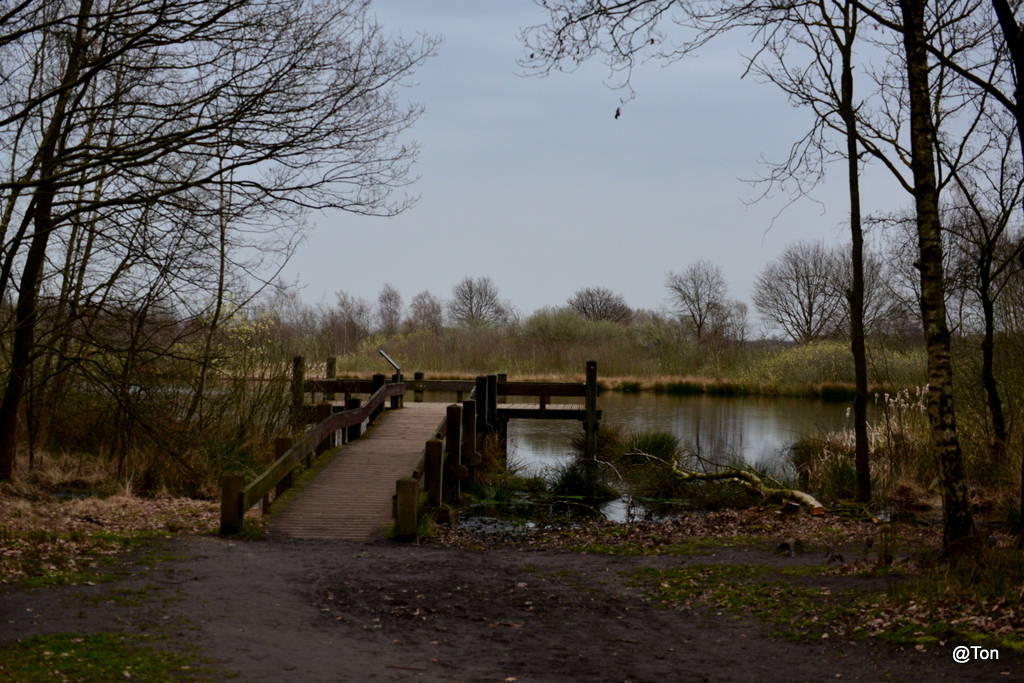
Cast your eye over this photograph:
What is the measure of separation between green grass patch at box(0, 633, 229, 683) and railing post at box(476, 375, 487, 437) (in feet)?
42.1

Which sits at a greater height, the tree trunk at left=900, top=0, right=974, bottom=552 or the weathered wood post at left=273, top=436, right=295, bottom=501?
the tree trunk at left=900, top=0, right=974, bottom=552

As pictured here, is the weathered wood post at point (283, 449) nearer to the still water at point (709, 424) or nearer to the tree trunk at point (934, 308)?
the still water at point (709, 424)

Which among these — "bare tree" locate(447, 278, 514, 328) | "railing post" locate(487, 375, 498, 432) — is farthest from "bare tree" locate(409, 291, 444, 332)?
"railing post" locate(487, 375, 498, 432)

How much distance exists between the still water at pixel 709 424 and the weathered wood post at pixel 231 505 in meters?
9.08

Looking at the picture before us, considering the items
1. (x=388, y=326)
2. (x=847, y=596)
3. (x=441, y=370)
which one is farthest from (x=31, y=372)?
→ (x=388, y=326)

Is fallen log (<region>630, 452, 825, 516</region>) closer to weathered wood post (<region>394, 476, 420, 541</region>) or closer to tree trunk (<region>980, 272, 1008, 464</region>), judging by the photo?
tree trunk (<region>980, 272, 1008, 464</region>)

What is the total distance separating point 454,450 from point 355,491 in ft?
8.38

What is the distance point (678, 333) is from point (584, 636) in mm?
45684

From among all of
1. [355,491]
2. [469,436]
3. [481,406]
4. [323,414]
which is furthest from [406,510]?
[481,406]

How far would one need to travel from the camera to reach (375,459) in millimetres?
13594

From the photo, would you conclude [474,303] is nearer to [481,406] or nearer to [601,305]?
[601,305]

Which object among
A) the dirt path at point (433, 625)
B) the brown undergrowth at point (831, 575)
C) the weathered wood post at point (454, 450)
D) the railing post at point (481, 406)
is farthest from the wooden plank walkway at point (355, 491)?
the railing post at point (481, 406)

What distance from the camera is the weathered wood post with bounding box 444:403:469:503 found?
13914 millimetres

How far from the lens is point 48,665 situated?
18.1 ft
